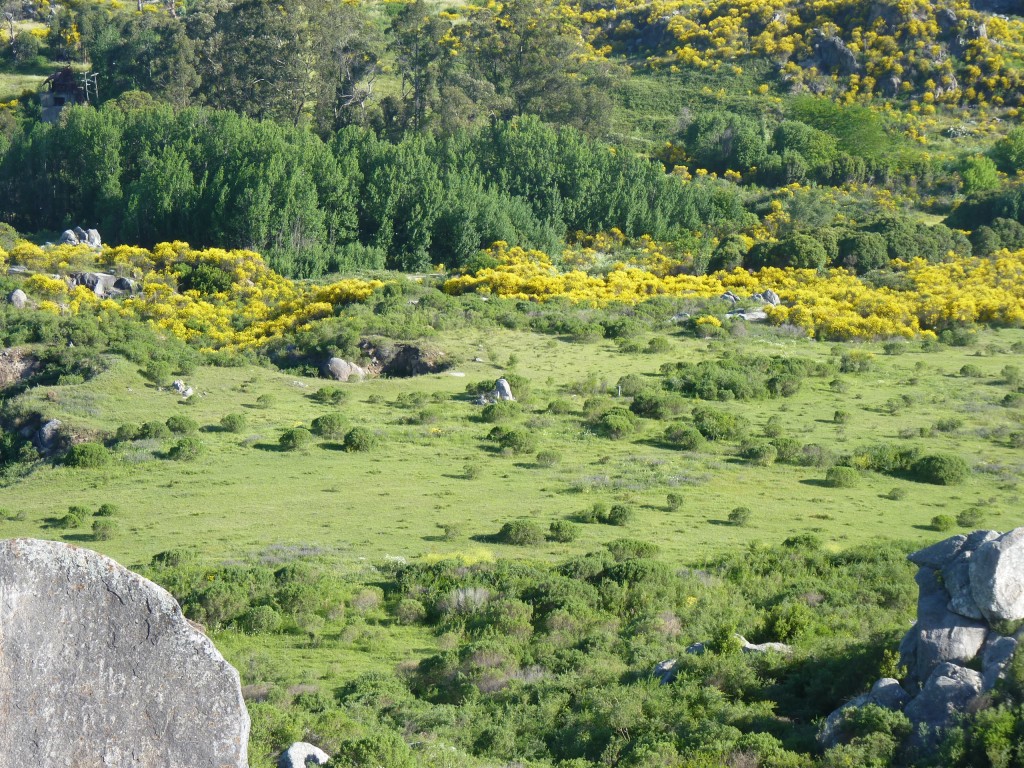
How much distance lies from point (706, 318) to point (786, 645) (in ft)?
123

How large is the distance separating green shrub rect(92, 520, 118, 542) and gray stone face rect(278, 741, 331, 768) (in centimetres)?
1443

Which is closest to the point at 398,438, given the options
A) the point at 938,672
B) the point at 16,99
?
the point at 938,672

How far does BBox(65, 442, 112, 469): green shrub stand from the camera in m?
35.7

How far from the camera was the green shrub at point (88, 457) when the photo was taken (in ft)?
117

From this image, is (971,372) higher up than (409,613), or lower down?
lower down

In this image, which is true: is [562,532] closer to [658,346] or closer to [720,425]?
[720,425]

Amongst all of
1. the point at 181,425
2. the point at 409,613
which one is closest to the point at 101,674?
the point at 409,613

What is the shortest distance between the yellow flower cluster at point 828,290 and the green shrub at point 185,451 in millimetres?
27305

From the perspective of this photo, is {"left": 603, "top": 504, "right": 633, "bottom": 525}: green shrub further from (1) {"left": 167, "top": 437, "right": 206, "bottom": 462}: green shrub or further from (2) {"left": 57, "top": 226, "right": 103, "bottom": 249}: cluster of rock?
(2) {"left": 57, "top": 226, "right": 103, "bottom": 249}: cluster of rock

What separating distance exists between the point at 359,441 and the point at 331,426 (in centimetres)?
151

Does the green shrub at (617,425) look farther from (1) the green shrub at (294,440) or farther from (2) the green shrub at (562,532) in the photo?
(2) the green shrub at (562,532)

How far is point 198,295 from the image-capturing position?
61031mm

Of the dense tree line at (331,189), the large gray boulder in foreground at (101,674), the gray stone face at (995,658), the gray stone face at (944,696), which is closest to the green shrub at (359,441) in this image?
the gray stone face at (944,696)

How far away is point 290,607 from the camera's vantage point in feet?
78.4
